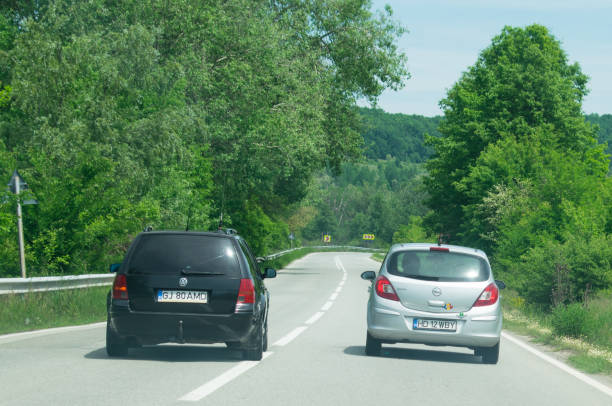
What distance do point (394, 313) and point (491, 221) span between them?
28232 mm

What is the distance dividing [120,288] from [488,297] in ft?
16.0

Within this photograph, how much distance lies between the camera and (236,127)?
38.5m

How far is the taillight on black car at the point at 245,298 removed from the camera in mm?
10273

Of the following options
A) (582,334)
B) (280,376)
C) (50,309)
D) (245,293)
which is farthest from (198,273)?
(582,334)

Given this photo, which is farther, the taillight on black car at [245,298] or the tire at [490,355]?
the tire at [490,355]

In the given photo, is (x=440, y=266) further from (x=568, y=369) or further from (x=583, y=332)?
(x=583, y=332)

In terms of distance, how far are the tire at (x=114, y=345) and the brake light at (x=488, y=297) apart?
4.61 m

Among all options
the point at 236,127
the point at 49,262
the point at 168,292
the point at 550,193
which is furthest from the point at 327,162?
the point at 168,292

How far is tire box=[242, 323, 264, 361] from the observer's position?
34.4 feet

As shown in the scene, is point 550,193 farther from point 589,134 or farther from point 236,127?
point 589,134

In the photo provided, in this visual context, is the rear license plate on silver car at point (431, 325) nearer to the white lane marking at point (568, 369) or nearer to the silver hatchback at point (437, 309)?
the silver hatchback at point (437, 309)

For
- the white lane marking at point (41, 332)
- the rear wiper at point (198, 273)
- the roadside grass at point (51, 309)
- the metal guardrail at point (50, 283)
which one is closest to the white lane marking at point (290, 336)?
the rear wiper at point (198, 273)

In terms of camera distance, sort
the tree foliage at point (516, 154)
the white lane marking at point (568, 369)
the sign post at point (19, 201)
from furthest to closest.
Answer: the tree foliage at point (516, 154) < the sign post at point (19, 201) < the white lane marking at point (568, 369)

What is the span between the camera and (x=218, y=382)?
8.72 metres
